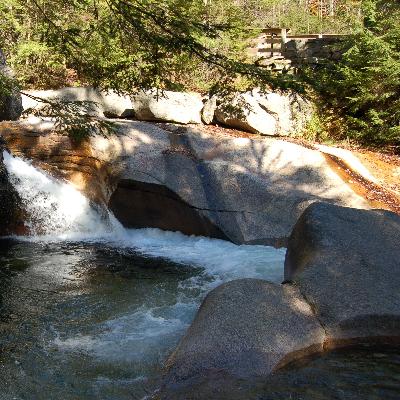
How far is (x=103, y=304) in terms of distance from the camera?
246 inches

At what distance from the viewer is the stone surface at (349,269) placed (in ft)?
16.1

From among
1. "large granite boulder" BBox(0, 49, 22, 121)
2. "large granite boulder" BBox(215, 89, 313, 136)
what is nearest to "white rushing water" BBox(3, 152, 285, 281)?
"large granite boulder" BBox(0, 49, 22, 121)

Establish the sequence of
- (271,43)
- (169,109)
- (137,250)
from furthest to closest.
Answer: (271,43) < (169,109) < (137,250)

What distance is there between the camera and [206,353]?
14.1 feet

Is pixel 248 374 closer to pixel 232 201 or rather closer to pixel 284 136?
pixel 232 201

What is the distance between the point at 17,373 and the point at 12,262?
371cm

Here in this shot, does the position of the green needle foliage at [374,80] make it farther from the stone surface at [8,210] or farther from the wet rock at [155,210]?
the stone surface at [8,210]

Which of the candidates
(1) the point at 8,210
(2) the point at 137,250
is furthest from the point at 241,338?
(1) the point at 8,210

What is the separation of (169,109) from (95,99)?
2.12 m

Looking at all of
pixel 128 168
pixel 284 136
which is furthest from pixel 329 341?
pixel 284 136

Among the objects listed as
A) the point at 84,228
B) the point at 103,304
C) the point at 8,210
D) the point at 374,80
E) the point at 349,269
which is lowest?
the point at 84,228

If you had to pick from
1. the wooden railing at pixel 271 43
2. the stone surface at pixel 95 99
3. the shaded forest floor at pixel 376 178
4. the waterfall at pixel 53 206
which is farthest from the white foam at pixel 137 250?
the wooden railing at pixel 271 43

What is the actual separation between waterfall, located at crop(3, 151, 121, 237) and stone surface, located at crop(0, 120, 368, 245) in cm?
24

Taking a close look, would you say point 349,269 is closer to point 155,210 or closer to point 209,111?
point 155,210
